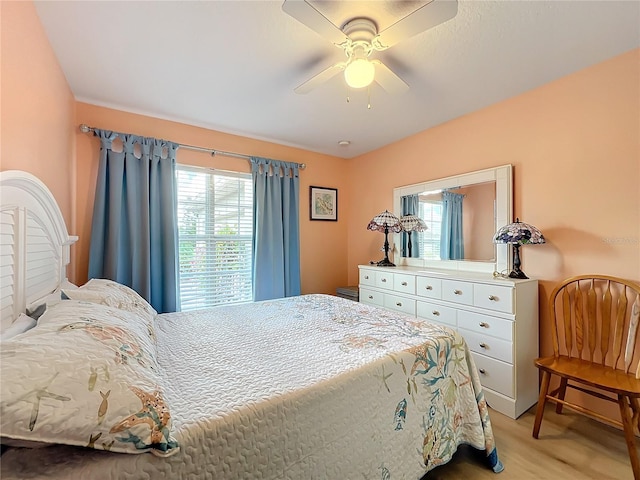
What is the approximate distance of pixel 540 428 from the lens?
74.9 inches

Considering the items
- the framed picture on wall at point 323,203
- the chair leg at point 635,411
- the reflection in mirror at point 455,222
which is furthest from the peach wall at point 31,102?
the chair leg at point 635,411

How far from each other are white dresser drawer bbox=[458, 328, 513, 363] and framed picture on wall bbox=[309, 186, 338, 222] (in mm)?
2265

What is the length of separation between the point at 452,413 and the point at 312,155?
3.25 m

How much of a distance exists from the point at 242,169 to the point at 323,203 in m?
1.20

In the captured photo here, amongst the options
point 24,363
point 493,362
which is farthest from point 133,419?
point 493,362

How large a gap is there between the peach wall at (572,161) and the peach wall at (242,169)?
1.75 meters

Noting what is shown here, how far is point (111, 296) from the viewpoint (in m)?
1.52

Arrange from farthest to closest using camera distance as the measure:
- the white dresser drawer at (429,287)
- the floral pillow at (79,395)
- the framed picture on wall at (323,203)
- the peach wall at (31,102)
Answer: the framed picture on wall at (323,203)
the white dresser drawer at (429,287)
the peach wall at (31,102)
the floral pillow at (79,395)

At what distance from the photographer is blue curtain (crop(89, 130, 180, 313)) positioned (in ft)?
8.22

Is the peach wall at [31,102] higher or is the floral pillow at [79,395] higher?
the peach wall at [31,102]

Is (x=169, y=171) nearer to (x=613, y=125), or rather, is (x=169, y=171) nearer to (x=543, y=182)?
(x=543, y=182)

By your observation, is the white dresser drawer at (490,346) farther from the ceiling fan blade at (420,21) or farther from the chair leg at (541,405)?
the ceiling fan blade at (420,21)

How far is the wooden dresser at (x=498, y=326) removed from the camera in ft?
6.67

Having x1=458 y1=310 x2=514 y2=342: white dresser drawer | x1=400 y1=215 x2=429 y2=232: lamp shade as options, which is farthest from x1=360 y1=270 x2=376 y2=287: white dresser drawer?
x1=458 y1=310 x2=514 y2=342: white dresser drawer
